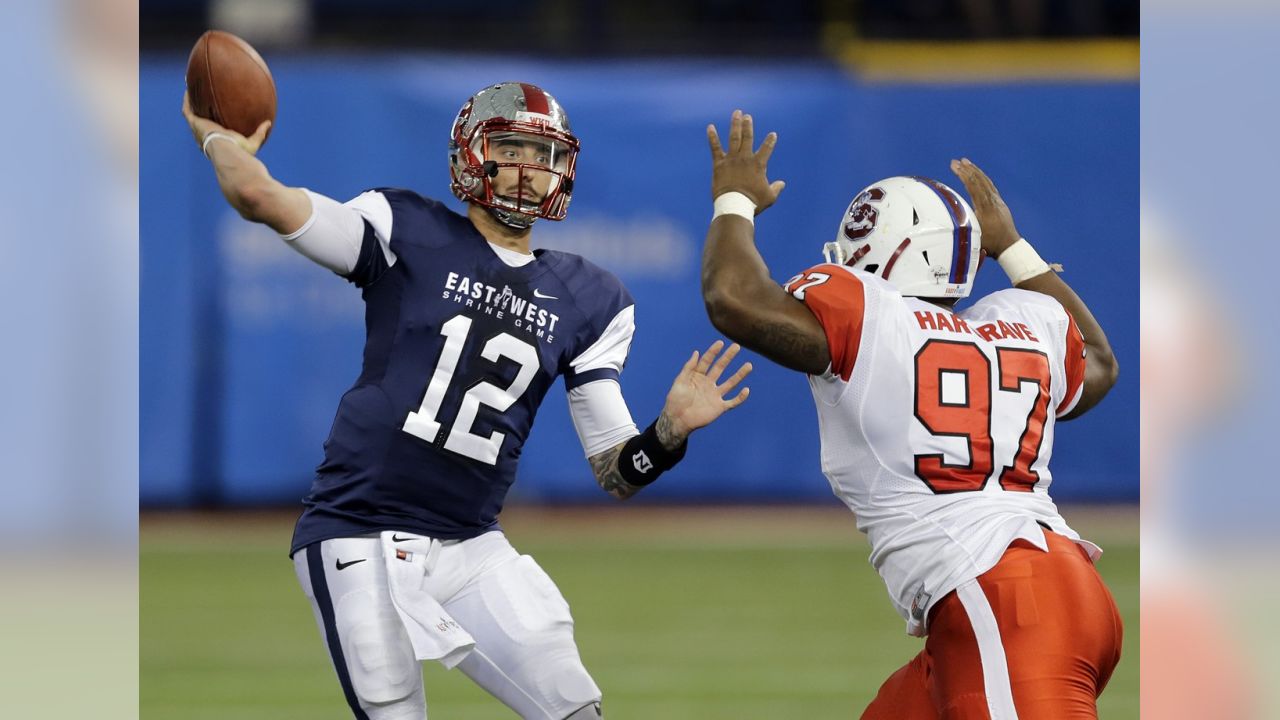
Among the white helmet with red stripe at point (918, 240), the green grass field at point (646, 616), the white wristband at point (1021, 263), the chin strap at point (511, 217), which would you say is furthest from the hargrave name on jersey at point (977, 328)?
the green grass field at point (646, 616)

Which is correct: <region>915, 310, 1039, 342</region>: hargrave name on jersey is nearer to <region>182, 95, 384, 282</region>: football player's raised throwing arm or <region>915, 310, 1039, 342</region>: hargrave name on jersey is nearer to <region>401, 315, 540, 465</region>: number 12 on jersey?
<region>401, 315, 540, 465</region>: number 12 on jersey

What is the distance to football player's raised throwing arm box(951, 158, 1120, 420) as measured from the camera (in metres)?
3.88

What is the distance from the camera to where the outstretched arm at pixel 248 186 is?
10.7 feet

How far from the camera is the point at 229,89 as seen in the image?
137 inches

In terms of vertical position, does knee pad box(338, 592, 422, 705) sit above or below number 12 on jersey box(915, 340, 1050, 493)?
below

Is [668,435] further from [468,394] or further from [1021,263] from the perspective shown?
[1021,263]

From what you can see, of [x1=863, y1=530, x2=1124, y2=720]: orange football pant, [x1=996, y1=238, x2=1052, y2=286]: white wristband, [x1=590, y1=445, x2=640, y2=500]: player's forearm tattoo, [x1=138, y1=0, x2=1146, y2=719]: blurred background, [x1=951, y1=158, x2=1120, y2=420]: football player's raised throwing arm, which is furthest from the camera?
[x1=138, y1=0, x2=1146, y2=719]: blurred background

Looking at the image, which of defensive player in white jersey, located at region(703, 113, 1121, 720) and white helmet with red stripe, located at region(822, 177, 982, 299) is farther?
white helmet with red stripe, located at region(822, 177, 982, 299)

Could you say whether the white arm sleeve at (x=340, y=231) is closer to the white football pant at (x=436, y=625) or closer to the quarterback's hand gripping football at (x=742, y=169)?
the white football pant at (x=436, y=625)

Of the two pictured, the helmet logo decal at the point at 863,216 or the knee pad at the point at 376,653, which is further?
the helmet logo decal at the point at 863,216

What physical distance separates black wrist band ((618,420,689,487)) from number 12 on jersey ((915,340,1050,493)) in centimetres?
64

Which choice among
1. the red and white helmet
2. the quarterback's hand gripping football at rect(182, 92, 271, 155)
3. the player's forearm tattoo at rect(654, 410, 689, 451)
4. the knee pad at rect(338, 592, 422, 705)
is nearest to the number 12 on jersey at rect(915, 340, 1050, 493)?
the player's forearm tattoo at rect(654, 410, 689, 451)

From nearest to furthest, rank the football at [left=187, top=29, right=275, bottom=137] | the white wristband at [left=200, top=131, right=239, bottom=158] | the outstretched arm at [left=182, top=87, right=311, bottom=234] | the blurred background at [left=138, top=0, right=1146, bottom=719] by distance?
the outstretched arm at [left=182, top=87, right=311, bottom=234] → the white wristband at [left=200, top=131, right=239, bottom=158] → the football at [left=187, top=29, right=275, bottom=137] → the blurred background at [left=138, top=0, right=1146, bottom=719]
